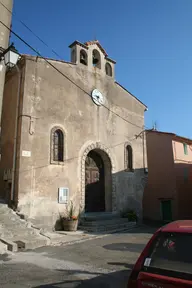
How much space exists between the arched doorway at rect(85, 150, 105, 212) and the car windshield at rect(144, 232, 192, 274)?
39.6 ft

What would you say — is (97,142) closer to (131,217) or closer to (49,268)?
(131,217)

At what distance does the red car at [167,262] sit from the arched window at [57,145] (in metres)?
10.4

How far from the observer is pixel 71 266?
631 centimetres

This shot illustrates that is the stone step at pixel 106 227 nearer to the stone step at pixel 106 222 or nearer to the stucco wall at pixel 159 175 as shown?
the stone step at pixel 106 222

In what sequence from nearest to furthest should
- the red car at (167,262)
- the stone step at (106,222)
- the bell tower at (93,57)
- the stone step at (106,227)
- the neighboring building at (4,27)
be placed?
the red car at (167,262) → the neighboring building at (4,27) → the stone step at (106,227) → the stone step at (106,222) → the bell tower at (93,57)

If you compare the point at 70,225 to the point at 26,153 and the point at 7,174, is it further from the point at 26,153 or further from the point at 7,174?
the point at 26,153

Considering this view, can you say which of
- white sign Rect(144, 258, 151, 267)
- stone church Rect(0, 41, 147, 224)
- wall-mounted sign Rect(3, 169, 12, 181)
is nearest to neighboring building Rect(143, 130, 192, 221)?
stone church Rect(0, 41, 147, 224)

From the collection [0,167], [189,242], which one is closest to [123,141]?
[0,167]

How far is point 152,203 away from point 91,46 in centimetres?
1419

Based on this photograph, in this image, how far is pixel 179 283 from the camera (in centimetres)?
250

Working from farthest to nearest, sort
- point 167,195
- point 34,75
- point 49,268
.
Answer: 1. point 167,195
2. point 34,75
3. point 49,268

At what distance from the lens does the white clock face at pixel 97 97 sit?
15453mm

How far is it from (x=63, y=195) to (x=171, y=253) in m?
10.3

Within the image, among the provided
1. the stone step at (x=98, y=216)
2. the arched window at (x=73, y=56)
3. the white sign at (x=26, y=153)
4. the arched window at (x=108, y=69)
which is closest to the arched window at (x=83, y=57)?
the arched window at (x=73, y=56)
